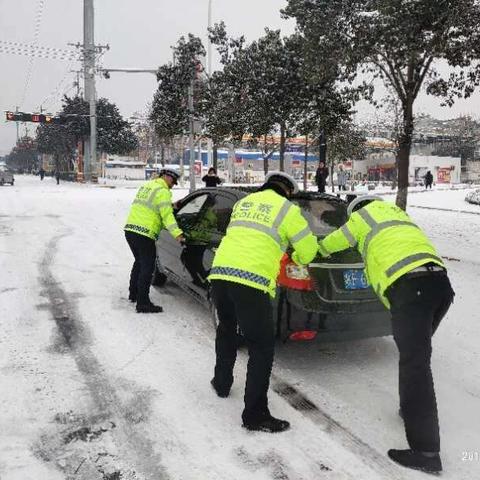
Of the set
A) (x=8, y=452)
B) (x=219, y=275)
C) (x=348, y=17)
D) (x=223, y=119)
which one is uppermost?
(x=348, y=17)

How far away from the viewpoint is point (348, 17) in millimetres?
10867

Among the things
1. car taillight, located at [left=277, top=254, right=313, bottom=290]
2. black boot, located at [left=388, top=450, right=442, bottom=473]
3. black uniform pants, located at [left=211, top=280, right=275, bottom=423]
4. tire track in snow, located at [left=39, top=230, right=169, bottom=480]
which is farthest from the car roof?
black boot, located at [left=388, top=450, right=442, bottom=473]

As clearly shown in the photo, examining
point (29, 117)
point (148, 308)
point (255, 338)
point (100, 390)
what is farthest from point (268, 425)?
point (29, 117)

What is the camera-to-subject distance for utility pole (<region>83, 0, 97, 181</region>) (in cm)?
4156

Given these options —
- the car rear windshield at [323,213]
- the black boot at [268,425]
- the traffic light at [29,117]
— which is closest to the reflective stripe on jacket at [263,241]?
the black boot at [268,425]

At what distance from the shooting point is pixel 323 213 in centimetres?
489

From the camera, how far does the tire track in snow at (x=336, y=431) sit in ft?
9.95

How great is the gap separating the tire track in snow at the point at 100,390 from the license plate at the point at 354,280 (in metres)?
1.92

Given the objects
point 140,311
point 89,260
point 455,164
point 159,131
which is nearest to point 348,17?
point 89,260

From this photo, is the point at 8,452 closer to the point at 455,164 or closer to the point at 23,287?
the point at 23,287

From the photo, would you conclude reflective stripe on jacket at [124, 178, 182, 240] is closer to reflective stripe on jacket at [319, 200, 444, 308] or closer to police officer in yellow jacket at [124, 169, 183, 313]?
police officer in yellow jacket at [124, 169, 183, 313]

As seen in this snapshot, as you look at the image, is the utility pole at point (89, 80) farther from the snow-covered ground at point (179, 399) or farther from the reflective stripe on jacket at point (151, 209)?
the snow-covered ground at point (179, 399)

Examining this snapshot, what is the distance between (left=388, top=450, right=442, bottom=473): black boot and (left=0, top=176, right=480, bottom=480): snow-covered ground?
0.20ft

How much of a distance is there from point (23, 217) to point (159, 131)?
562 inches
